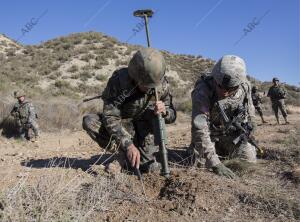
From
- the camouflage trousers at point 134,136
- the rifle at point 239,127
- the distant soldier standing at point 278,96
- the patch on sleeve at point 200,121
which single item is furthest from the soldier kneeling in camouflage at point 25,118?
the distant soldier standing at point 278,96

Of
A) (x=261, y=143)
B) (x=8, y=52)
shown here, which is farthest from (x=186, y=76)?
(x=261, y=143)

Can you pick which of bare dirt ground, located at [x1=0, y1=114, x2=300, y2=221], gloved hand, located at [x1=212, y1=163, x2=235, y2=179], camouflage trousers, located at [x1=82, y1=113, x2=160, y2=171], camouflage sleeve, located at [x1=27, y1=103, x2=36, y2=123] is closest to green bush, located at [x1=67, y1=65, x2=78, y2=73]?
camouflage sleeve, located at [x1=27, y1=103, x2=36, y2=123]

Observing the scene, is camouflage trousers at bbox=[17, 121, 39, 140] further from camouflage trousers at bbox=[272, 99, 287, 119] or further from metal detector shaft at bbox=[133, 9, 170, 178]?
camouflage trousers at bbox=[272, 99, 287, 119]

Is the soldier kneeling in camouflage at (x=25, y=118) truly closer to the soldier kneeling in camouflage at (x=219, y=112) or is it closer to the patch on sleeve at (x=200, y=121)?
the soldier kneeling in camouflage at (x=219, y=112)

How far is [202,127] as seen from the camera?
4820mm

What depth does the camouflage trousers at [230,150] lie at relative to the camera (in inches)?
198

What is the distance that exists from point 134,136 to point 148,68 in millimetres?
1226

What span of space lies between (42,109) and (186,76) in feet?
60.2

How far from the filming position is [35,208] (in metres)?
3.01

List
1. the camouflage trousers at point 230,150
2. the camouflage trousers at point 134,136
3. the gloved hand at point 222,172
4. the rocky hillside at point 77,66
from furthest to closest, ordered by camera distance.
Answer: the rocky hillside at point 77,66
the camouflage trousers at point 134,136
the camouflage trousers at point 230,150
the gloved hand at point 222,172

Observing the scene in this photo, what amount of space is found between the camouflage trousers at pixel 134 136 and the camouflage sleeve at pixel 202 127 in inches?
23.5

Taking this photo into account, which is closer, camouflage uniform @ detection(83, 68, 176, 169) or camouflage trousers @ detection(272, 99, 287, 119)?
camouflage uniform @ detection(83, 68, 176, 169)

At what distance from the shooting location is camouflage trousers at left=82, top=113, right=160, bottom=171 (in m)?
5.16

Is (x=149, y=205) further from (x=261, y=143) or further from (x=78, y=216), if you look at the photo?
(x=261, y=143)
